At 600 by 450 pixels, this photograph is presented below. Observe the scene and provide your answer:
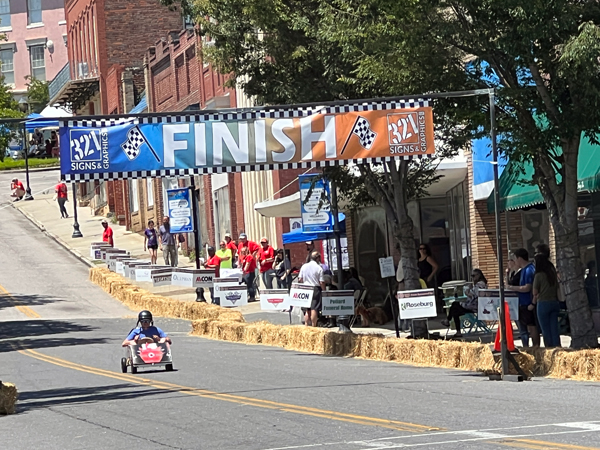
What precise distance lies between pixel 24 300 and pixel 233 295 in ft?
39.2

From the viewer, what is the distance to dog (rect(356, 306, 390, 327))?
28.9m

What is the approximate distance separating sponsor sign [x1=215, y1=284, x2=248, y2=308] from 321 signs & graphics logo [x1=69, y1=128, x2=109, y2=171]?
12.2 metres

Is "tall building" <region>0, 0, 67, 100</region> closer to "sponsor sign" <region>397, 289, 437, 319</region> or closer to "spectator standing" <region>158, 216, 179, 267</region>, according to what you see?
"spectator standing" <region>158, 216, 179, 267</region>

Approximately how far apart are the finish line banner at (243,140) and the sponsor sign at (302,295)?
23.7 feet

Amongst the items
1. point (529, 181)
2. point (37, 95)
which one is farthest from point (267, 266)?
point (37, 95)

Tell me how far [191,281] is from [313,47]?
11.8 meters

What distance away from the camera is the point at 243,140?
19.7 metres

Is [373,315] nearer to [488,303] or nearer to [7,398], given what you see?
[488,303]

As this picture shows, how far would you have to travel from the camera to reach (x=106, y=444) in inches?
479

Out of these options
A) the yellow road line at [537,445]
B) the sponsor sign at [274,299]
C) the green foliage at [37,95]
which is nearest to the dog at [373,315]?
the sponsor sign at [274,299]

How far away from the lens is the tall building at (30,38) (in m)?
103

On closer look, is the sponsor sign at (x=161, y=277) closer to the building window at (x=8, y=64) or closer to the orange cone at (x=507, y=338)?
the orange cone at (x=507, y=338)

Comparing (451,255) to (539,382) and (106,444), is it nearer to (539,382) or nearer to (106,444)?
(539,382)

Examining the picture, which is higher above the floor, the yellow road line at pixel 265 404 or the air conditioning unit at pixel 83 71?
the air conditioning unit at pixel 83 71
